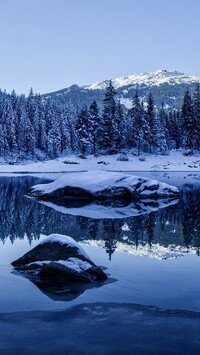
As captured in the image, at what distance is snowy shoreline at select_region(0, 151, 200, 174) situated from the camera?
2896 inches

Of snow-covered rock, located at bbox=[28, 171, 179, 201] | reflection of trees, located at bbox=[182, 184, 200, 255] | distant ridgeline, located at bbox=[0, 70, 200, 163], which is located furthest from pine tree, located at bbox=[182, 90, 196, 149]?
reflection of trees, located at bbox=[182, 184, 200, 255]

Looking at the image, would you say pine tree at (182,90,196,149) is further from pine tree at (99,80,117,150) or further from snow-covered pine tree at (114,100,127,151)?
pine tree at (99,80,117,150)

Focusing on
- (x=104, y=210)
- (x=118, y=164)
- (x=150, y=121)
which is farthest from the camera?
(x=150, y=121)

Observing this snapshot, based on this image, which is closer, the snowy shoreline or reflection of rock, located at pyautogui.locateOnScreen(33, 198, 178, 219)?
reflection of rock, located at pyautogui.locateOnScreen(33, 198, 178, 219)

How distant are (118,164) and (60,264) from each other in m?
65.3

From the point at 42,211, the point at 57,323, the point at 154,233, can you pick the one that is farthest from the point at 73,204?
the point at 57,323

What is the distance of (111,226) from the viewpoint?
698 inches

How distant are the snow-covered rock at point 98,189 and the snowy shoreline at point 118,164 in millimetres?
40410

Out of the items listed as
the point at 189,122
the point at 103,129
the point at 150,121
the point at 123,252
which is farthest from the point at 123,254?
the point at 150,121

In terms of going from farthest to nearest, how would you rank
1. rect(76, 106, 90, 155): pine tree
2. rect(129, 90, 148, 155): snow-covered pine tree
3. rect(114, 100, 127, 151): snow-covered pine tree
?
rect(129, 90, 148, 155): snow-covered pine tree, rect(114, 100, 127, 151): snow-covered pine tree, rect(76, 106, 90, 155): pine tree

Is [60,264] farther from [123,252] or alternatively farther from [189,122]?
[189,122]

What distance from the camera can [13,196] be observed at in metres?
30.7

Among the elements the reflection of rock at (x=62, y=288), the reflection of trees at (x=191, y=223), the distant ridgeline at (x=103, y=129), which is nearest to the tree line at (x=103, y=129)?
the distant ridgeline at (x=103, y=129)

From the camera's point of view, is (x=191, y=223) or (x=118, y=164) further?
(x=118, y=164)
